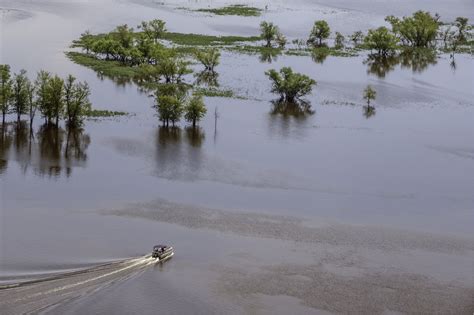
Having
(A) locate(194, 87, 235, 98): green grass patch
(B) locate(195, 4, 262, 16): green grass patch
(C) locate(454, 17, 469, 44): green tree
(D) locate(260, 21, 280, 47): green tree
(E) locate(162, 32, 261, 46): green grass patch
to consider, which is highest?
(B) locate(195, 4, 262, 16): green grass patch

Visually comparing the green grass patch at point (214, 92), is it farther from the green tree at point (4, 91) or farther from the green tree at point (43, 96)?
the green tree at point (4, 91)

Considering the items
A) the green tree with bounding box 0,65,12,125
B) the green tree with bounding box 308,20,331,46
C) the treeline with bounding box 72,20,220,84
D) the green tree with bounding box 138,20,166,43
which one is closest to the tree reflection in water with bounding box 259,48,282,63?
the green tree with bounding box 308,20,331,46

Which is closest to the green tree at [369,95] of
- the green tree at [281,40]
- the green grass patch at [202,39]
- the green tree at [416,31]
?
the green tree at [281,40]

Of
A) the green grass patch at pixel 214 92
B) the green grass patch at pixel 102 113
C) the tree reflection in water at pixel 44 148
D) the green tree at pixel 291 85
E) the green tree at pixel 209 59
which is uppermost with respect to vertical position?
the green tree at pixel 209 59

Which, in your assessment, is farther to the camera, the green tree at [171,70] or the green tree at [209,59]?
the green tree at [209,59]

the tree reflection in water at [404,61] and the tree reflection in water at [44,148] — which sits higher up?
the tree reflection in water at [404,61]

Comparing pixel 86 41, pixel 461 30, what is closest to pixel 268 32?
pixel 86 41

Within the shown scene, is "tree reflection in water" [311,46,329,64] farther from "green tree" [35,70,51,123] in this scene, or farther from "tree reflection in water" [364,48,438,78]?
"green tree" [35,70,51,123]
